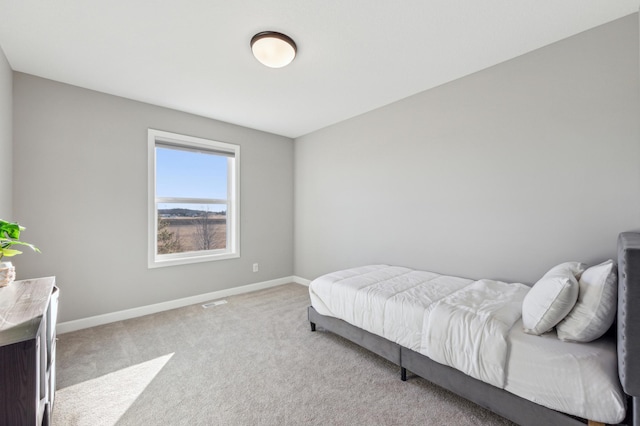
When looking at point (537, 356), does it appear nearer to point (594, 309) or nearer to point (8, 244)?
point (594, 309)

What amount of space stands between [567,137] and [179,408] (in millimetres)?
3324

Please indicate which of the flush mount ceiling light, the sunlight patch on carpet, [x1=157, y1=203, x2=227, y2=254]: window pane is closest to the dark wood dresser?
the sunlight patch on carpet

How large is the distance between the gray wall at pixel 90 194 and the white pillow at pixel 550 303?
11.6 ft

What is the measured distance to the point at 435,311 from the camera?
179cm

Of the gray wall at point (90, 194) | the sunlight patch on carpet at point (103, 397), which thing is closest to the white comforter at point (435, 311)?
the sunlight patch on carpet at point (103, 397)

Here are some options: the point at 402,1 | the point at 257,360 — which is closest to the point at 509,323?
the point at 257,360

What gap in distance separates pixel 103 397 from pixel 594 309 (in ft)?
9.57

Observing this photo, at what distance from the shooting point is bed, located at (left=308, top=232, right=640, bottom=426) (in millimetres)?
1174

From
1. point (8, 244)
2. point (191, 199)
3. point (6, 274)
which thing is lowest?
point (6, 274)

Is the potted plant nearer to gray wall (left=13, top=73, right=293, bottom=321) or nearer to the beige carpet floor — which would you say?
the beige carpet floor

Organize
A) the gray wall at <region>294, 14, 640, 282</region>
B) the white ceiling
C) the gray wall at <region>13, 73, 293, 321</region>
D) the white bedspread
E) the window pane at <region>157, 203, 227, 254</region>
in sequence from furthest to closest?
the window pane at <region>157, 203, 227, 254</region>, the gray wall at <region>13, 73, 293, 321</region>, the gray wall at <region>294, 14, 640, 282</region>, the white ceiling, the white bedspread

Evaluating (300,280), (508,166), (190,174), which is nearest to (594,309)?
(508,166)

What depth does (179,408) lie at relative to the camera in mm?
1709

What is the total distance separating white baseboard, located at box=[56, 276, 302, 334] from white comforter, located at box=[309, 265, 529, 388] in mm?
1781
